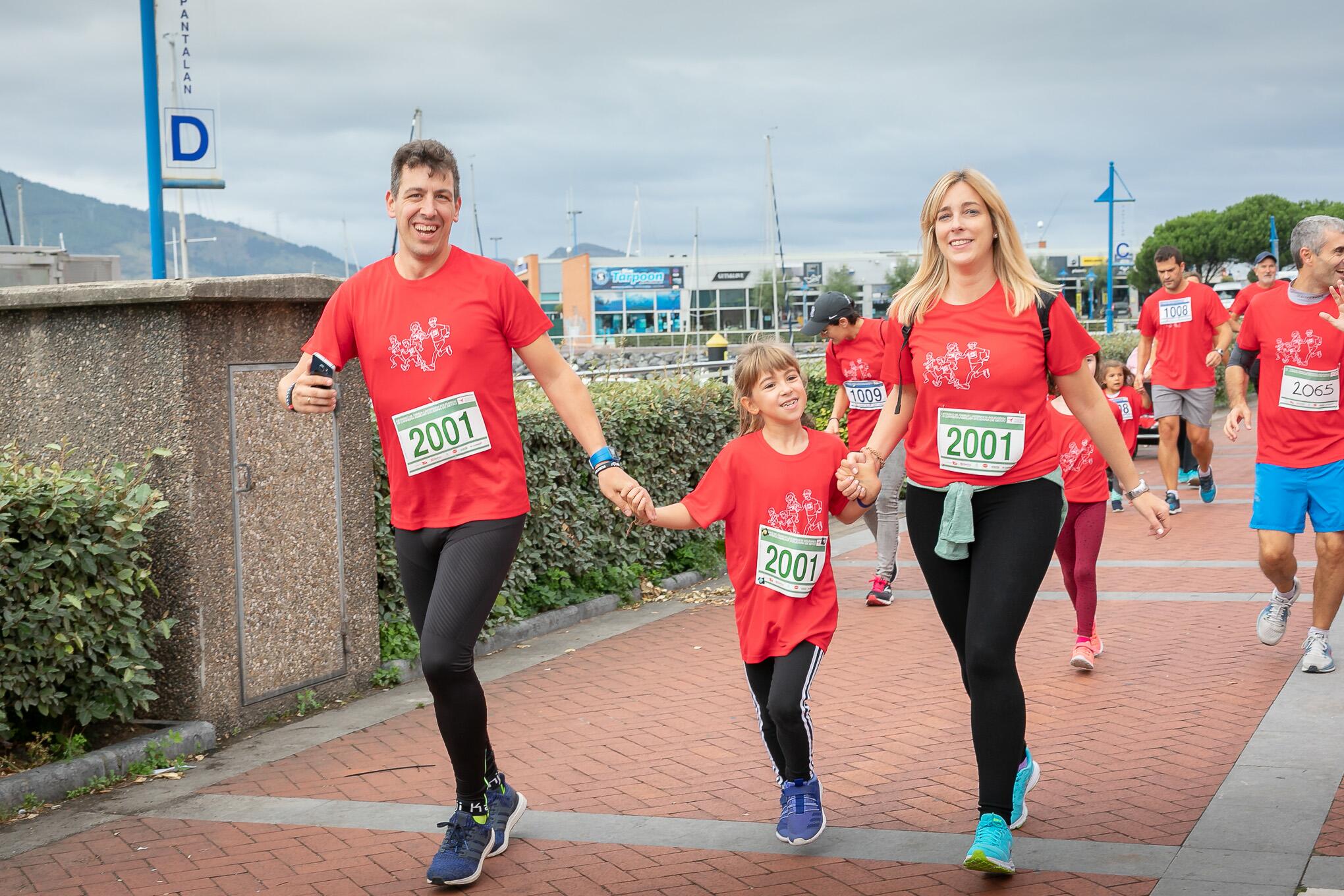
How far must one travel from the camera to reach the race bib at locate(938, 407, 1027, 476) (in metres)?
3.97

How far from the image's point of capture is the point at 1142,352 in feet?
41.8

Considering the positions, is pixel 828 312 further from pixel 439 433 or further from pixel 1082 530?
pixel 439 433

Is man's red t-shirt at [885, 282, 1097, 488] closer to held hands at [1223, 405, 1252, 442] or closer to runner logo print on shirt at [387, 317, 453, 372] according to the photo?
runner logo print on shirt at [387, 317, 453, 372]

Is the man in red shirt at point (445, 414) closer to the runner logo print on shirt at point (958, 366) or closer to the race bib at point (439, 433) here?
the race bib at point (439, 433)

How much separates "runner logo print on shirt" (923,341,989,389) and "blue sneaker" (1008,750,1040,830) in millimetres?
1163

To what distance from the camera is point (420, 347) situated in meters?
4.09

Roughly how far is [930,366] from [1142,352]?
9409 mm

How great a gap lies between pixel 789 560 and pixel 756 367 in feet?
2.05

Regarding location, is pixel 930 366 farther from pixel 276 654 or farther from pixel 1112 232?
pixel 1112 232

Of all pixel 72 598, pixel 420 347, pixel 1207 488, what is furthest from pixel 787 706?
pixel 1207 488

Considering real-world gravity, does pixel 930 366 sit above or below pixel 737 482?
above

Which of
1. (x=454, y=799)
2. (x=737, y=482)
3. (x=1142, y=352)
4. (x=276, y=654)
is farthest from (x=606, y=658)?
(x=1142, y=352)

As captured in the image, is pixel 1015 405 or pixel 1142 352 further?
pixel 1142 352

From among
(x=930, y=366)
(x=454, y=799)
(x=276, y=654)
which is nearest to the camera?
(x=930, y=366)
